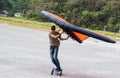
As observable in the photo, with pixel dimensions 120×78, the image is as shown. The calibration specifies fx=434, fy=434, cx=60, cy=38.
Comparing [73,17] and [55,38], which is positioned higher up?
[55,38]

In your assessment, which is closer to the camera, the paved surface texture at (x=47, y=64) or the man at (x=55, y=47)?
the man at (x=55, y=47)

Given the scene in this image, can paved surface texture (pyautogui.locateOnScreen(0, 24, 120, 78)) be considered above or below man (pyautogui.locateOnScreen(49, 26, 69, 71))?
below

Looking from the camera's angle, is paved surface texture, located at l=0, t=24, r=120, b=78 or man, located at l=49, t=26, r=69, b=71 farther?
paved surface texture, located at l=0, t=24, r=120, b=78

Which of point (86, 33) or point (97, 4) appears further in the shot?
point (97, 4)

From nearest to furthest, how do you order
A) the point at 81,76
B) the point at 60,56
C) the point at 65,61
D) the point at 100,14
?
the point at 81,76
the point at 65,61
the point at 60,56
the point at 100,14

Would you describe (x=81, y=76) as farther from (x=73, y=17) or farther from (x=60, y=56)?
(x=73, y=17)

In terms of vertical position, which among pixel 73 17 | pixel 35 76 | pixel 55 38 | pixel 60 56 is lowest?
pixel 73 17

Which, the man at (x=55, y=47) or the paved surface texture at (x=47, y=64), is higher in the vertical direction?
the man at (x=55, y=47)

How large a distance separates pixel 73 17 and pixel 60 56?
39947mm

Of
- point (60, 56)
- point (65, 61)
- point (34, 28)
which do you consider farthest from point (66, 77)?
point (34, 28)

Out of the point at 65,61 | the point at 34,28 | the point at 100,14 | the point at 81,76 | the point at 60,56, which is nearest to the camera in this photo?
the point at 81,76

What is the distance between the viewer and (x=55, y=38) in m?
13.6

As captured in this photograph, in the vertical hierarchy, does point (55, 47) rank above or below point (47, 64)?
above

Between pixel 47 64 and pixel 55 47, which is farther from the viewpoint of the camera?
pixel 47 64
